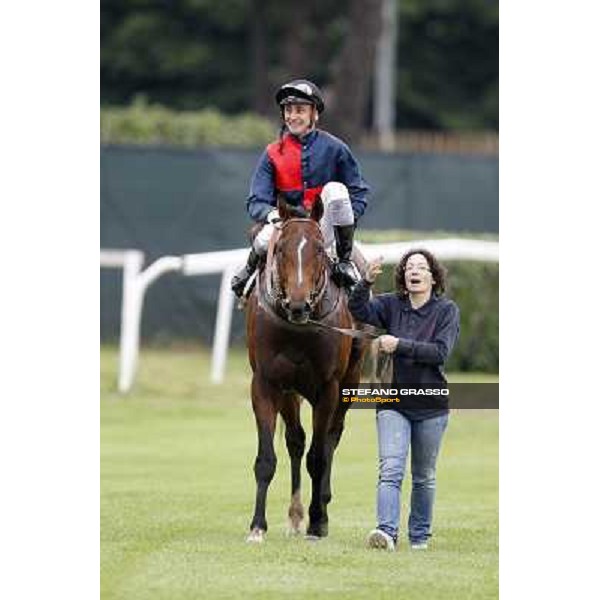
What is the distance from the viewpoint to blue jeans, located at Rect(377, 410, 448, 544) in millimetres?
11781

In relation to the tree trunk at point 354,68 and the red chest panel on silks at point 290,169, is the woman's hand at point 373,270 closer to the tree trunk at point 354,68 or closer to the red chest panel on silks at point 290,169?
the red chest panel on silks at point 290,169

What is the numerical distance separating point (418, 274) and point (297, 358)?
0.98 metres

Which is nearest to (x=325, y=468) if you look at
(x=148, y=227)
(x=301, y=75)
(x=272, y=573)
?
(x=272, y=573)

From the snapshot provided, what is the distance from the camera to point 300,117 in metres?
12.4

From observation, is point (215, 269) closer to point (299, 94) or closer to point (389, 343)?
point (299, 94)

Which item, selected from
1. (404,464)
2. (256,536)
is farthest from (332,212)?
(256,536)

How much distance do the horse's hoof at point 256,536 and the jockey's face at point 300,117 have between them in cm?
222

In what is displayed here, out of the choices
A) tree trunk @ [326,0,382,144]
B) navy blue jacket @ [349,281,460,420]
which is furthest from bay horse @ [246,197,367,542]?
tree trunk @ [326,0,382,144]

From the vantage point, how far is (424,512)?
39.4ft

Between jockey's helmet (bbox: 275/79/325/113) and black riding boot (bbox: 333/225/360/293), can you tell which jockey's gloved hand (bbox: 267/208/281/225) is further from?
jockey's helmet (bbox: 275/79/325/113)
